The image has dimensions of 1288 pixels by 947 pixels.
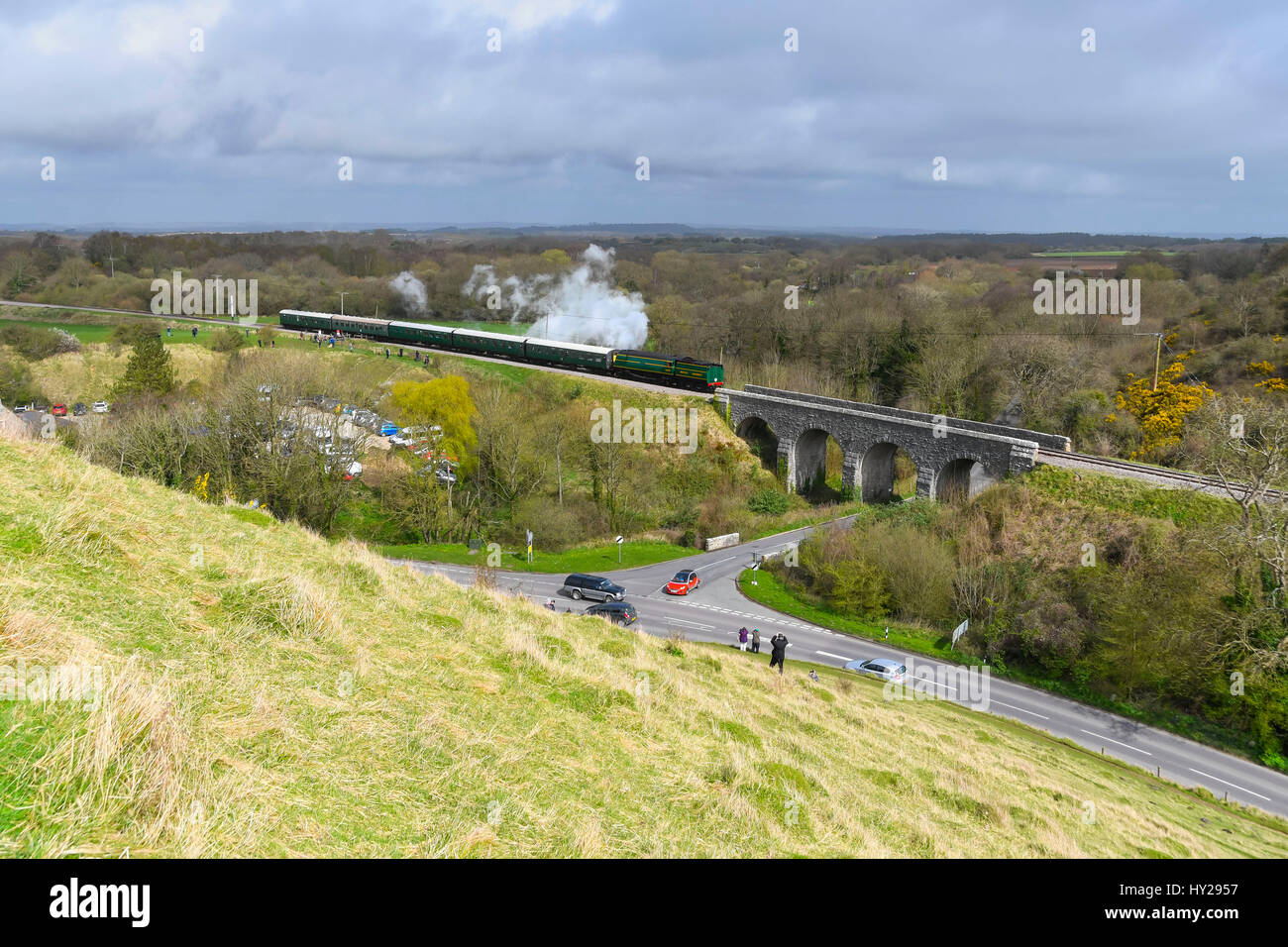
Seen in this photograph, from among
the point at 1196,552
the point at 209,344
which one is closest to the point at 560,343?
the point at 209,344

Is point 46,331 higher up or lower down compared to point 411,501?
higher up

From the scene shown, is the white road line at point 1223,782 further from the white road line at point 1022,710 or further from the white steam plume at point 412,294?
the white steam plume at point 412,294

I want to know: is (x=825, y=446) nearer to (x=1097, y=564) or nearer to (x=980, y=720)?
(x=1097, y=564)

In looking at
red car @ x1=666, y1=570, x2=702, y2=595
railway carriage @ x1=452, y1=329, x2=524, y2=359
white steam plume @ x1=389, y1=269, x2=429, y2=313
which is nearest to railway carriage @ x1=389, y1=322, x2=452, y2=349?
railway carriage @ x1=452, y1=329, x2=524, y2=359

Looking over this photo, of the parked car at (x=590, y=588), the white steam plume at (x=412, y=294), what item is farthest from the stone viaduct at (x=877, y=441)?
the white steam plume at (x=412, y=294)

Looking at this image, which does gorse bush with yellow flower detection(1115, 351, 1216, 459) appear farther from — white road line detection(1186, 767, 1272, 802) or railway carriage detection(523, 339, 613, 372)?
railway carriage detection(523, 339, 613, 372)

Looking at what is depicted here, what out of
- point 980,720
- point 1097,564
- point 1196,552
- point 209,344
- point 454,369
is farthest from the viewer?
point 209,344
